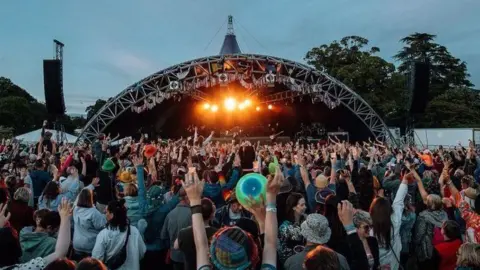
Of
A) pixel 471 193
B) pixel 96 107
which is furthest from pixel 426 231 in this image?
pixel 96 107

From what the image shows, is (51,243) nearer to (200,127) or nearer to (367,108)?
(367,108)

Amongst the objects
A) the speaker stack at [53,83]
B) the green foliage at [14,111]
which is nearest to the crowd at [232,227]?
the speaker stack at [53,83]

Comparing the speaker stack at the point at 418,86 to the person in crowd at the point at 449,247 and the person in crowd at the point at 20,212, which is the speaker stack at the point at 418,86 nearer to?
the person in crowd at the point at 449,247

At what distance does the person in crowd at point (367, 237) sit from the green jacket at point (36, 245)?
95.5 inches

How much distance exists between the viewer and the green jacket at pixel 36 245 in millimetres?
3254

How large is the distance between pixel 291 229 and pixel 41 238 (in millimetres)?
2004

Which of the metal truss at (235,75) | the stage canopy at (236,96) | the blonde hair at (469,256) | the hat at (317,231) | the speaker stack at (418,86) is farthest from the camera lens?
the stage canopy at (236,96)

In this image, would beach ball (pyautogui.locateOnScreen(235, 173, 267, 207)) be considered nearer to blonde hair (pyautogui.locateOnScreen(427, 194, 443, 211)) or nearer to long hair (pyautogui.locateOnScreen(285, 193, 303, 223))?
long hair (pyautogui.locateOnScreen(285, 193, 303, 223))

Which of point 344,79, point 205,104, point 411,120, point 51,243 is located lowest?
point 51,243

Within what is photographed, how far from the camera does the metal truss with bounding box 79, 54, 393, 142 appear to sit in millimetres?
20703

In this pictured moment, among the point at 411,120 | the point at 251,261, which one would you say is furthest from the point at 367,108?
the point at 251,261

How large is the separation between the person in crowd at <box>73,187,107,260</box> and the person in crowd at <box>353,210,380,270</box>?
2368 millimetres

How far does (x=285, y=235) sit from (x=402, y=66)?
1734 inches

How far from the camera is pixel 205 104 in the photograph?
27.2 metres
